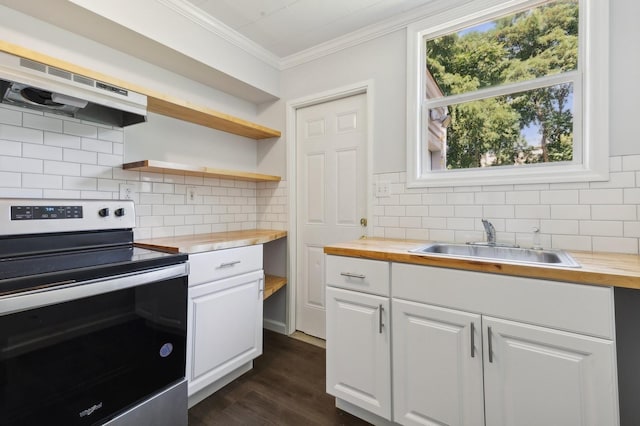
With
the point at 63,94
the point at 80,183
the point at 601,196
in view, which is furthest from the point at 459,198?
the point at 80,183

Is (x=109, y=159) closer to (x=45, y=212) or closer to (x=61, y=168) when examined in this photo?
(x=61, y=168)

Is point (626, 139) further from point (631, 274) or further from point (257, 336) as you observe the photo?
point (257, 336)

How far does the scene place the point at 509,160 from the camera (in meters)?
1.81

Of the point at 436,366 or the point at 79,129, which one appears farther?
the point at 79,129

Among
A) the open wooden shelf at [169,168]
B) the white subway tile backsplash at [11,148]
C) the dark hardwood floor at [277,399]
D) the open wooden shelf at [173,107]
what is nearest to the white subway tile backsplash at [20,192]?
the white subway tile backsplash at [11,148]

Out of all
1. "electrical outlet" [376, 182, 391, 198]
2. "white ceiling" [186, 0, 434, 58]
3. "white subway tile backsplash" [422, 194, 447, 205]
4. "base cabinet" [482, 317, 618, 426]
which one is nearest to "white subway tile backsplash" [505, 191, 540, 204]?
"white subway tile backsplash" [422, 194, 447, 205]

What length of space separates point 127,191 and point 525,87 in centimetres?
252

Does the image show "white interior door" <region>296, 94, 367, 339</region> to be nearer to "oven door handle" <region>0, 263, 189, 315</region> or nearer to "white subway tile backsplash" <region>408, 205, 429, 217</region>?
"white subway tile backsplash" <region>408, 205, 429, 217</region>

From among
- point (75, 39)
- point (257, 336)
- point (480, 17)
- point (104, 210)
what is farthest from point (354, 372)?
point (75, 39)

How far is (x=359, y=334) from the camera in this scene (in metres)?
1.52

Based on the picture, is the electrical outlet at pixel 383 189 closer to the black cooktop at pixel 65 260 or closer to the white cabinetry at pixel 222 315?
the white cabinetry at pixel 222 315

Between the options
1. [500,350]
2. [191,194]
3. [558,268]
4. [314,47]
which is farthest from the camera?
[314,47]

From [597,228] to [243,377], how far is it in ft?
7.26

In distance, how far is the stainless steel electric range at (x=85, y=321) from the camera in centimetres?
99
